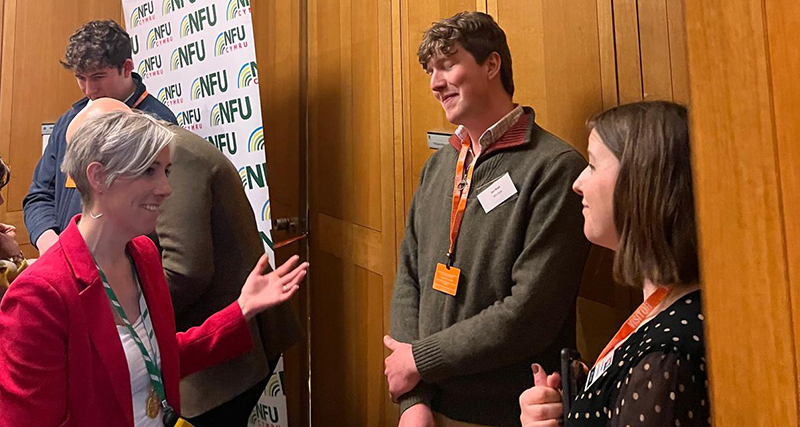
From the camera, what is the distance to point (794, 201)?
58 cm

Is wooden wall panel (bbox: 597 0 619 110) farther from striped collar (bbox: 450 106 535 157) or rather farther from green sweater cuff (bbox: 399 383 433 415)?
green sweater cuff (bbox: 399 383 433 415)

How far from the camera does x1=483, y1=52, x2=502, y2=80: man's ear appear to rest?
1735 mm

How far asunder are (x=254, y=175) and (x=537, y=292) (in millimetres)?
1557

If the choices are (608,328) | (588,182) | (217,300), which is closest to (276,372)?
(217,300)

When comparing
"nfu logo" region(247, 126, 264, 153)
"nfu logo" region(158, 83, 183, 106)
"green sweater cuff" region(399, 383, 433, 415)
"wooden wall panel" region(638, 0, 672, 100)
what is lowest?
"green sweater cuff" region(399, 383, 433, 415)

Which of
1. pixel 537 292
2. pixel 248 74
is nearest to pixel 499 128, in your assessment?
pixel 537 292

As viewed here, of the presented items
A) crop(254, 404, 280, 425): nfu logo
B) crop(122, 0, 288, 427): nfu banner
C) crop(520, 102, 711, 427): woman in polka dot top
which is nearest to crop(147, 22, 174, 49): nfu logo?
crop(122, 0, 288, 427): nfu banner

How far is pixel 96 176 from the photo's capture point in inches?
55.9

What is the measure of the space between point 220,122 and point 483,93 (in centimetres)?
152

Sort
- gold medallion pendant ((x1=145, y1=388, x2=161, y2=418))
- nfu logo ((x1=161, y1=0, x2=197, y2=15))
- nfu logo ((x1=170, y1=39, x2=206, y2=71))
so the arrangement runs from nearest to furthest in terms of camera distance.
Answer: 1. gold medallion pendant ((x1=145, y1=388, x2=161, y2=418))
2. nfu logo ((x1=170, y1=39, x2=206, y2=71))
3. nfu logo ((x1=161, y1=0, x2=197, y2=15))

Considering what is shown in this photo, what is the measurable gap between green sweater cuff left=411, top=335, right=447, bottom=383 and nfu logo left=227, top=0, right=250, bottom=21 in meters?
1.71

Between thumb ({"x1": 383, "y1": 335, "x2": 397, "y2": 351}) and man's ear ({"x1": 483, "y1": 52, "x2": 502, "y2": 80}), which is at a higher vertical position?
man's ear ({"x1": 483, "y1": 52, "x2": 502, "y2": 80})

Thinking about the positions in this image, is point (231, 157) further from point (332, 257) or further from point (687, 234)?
point (687, 234)

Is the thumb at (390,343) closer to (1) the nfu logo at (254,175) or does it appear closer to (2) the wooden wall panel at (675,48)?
(2) the wooden wall panel at (675,48)
